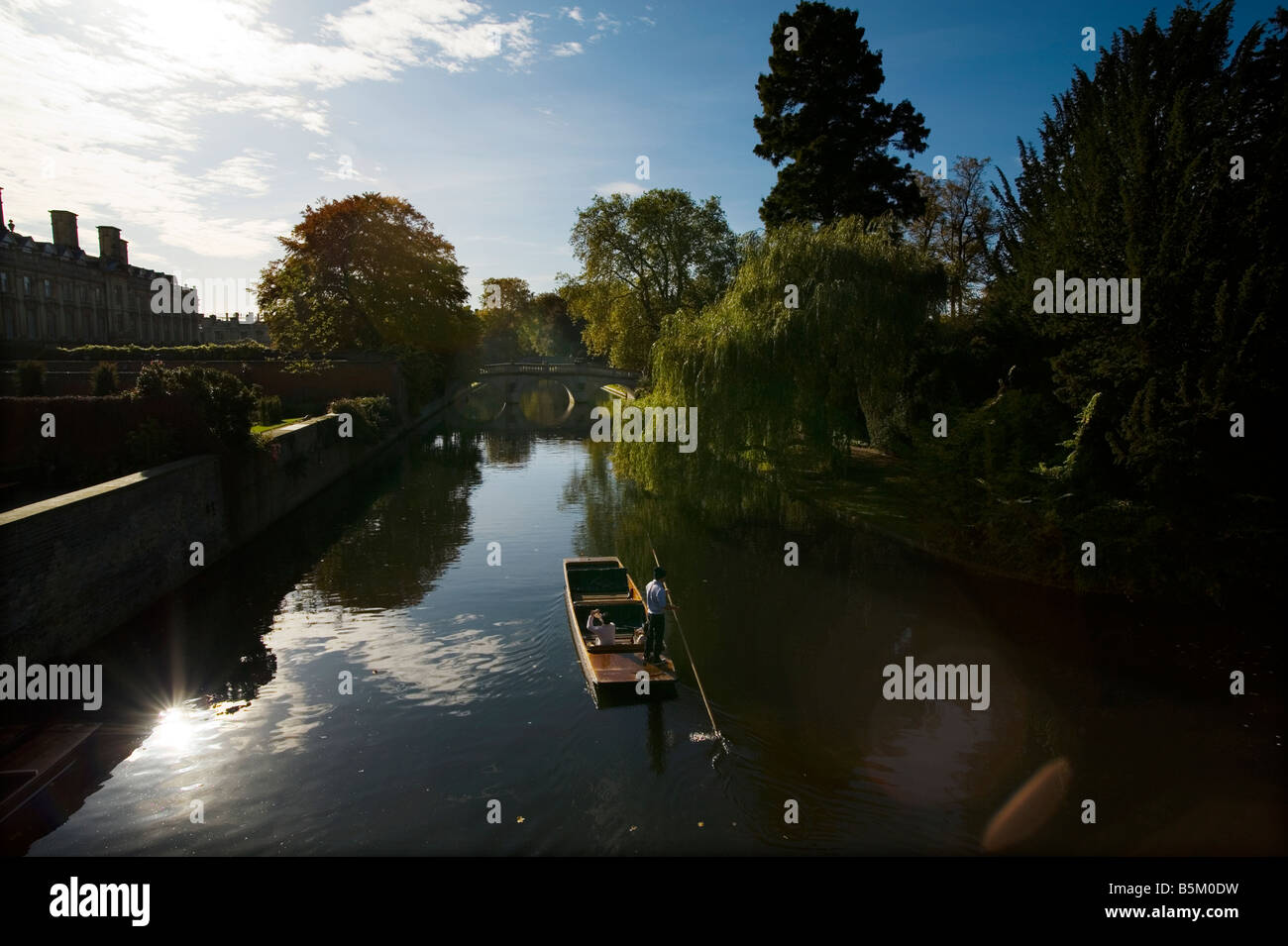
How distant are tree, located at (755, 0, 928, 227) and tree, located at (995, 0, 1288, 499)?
15324 millimetres

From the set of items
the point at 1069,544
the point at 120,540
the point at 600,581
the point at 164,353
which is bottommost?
the point at 600,581

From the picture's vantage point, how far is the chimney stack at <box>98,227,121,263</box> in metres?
71.0

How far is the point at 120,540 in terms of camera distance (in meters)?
15.6

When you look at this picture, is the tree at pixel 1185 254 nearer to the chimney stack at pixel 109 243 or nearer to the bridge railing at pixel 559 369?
the bridge railing at pixel 559 369

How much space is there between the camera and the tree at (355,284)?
173ft

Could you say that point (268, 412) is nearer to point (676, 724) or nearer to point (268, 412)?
point (268, 412)

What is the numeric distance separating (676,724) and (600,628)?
247 cm

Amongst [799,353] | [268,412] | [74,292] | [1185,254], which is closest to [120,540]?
[799,353]

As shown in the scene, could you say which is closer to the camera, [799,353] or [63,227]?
[799,353]

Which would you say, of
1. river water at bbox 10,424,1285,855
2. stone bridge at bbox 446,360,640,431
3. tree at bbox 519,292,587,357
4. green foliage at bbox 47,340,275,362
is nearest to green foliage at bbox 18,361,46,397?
river water at bbox 10,424,1285,855

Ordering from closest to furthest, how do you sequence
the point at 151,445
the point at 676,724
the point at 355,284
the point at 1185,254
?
1. the point at 676,724
2. the point at 1185,254
3. the point at 151,445
4. the point at 355,284
